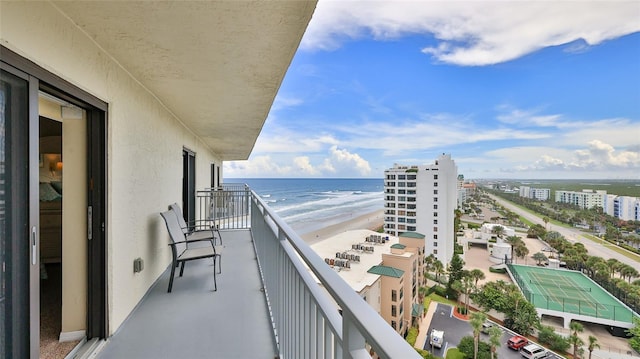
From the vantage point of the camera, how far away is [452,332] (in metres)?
5.07

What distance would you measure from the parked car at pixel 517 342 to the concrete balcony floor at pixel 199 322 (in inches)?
190

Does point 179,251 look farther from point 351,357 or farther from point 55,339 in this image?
point 351,357

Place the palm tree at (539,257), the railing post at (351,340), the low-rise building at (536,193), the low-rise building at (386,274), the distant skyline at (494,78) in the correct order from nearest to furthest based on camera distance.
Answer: the railing post at (351,340) < the low-rise building at (386,274) < the low-rise building at (536,193) < the palm tree at (539,257) < the distant skyline at (494,78)

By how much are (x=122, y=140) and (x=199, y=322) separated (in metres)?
1.79

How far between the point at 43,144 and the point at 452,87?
1076 inches

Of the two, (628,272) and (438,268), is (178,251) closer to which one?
(438,268)

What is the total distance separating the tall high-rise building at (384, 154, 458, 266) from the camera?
6301mm

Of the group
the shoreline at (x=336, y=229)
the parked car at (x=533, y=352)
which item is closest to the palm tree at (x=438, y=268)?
the parked car at (x=533, y=352)

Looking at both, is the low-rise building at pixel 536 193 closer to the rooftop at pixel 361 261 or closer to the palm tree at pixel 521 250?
the palm tree at pixel 521 250

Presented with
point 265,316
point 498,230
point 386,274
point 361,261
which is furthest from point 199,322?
point 498,230

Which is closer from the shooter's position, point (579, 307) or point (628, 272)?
point (628, 272)

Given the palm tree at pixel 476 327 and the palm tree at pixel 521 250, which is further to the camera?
the palm tree at pixel 521 250

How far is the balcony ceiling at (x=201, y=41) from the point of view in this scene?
1.56 meters

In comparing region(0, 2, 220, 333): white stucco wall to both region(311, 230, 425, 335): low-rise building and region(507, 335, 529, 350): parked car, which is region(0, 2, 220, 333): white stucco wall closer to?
region(311, 230, 425, 335): low-rise building
